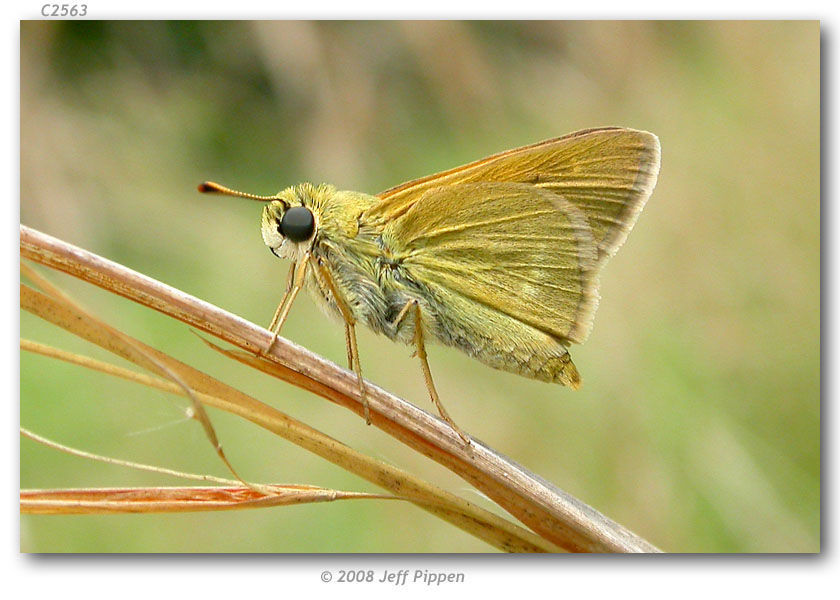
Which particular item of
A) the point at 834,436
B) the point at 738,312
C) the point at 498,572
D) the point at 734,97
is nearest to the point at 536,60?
the point at 734,97

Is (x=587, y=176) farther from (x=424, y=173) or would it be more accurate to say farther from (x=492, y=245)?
(x=424, y=173)

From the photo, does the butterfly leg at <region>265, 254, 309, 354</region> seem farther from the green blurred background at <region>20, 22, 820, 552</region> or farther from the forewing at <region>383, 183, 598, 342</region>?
the green blurred background at <region>20, 22, 820, 552</region>

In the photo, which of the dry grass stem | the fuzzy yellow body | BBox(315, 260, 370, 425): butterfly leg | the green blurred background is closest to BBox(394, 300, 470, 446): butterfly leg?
the fuzzy yellow body

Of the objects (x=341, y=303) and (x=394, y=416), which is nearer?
(x=394, y=416)

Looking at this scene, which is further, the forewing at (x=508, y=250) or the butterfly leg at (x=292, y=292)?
the forewing at (x=508, y=250)

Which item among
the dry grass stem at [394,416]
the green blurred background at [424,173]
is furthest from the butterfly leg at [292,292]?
the green blurred background at [424,173]

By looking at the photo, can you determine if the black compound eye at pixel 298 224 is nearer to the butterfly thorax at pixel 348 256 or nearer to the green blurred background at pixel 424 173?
the butterfly thorax at pixel 348 256

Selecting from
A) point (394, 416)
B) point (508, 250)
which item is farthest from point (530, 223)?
point (394, 416)
